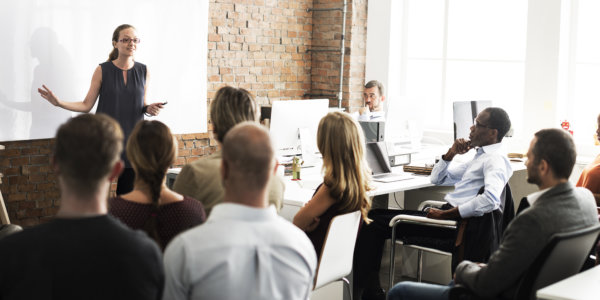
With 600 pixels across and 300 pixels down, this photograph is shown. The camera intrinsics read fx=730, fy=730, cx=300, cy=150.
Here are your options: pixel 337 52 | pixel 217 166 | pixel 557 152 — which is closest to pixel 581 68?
pixel 337 52

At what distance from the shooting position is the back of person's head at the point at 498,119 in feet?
13.2

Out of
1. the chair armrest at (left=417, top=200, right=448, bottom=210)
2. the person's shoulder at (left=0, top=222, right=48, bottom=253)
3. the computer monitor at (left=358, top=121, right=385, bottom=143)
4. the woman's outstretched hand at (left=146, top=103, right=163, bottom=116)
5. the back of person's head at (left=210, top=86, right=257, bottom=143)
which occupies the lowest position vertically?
the chair armrest at (left=417, top=200, right=448, bottom=210)

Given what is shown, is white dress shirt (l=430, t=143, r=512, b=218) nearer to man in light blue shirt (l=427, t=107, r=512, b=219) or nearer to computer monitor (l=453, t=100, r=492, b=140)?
man in light blue shirt (l=427, t=107, r=512, b=219)

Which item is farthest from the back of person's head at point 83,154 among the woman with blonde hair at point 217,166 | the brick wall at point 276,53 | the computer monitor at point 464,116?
the brick wall at point 276,53

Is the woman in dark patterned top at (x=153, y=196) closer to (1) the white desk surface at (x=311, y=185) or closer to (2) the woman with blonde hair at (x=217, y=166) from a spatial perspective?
(2) the woman with blonde hair at (x=217, y=166)

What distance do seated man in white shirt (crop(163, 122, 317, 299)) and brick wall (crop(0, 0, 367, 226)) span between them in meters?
4.29

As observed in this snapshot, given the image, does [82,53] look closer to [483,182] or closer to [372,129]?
[372,129]

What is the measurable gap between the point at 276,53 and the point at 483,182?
4.07m

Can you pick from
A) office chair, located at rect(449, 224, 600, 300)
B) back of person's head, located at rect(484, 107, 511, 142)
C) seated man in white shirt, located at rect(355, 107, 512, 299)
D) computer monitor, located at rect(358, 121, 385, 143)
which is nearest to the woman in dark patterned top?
office chair, located at rect(449, 224, 600, 300)

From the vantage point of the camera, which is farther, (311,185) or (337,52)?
(337,52)

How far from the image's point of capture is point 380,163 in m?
5.05

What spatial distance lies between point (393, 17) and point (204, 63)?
230 centimetres

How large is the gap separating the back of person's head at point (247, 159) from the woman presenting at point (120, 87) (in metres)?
3.40

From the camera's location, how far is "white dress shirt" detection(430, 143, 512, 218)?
12.5 ft
